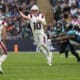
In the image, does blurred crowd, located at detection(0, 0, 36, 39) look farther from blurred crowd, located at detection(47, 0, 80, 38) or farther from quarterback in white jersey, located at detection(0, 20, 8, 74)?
quarterback in white jersey, located at detection(0, 20, 8, 74)

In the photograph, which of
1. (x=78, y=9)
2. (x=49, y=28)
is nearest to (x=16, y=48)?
(x=49, y=28)

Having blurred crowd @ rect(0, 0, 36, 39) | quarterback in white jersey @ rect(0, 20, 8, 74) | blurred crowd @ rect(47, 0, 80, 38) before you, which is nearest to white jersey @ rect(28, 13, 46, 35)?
quarterback in white jersey @ rect(0, 20, 8, 74)

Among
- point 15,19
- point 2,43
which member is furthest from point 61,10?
point 2,43

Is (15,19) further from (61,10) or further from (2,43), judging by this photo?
(2,43)

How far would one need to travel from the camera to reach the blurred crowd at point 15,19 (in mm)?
30047

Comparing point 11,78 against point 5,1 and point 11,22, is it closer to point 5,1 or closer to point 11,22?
point 11,22

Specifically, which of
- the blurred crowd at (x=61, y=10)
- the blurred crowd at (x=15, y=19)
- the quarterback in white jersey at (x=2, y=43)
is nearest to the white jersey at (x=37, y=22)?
the quarterback in white jersey at (x=2, y=43)

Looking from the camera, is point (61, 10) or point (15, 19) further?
point (61, 10)

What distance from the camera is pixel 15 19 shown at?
32031mm

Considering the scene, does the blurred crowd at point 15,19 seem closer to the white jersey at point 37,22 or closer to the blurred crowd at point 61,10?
the blurred crowd at point 61,10

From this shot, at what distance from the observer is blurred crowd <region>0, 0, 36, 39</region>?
98.6ft

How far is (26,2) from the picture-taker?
1357 inches

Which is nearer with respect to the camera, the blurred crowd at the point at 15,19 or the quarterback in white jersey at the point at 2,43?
the quarterback in white jersey at the point at 2,43

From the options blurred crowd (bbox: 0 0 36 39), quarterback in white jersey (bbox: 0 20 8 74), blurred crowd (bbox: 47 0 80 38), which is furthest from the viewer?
blurred crowd (bbox: 47 0 80 38)
